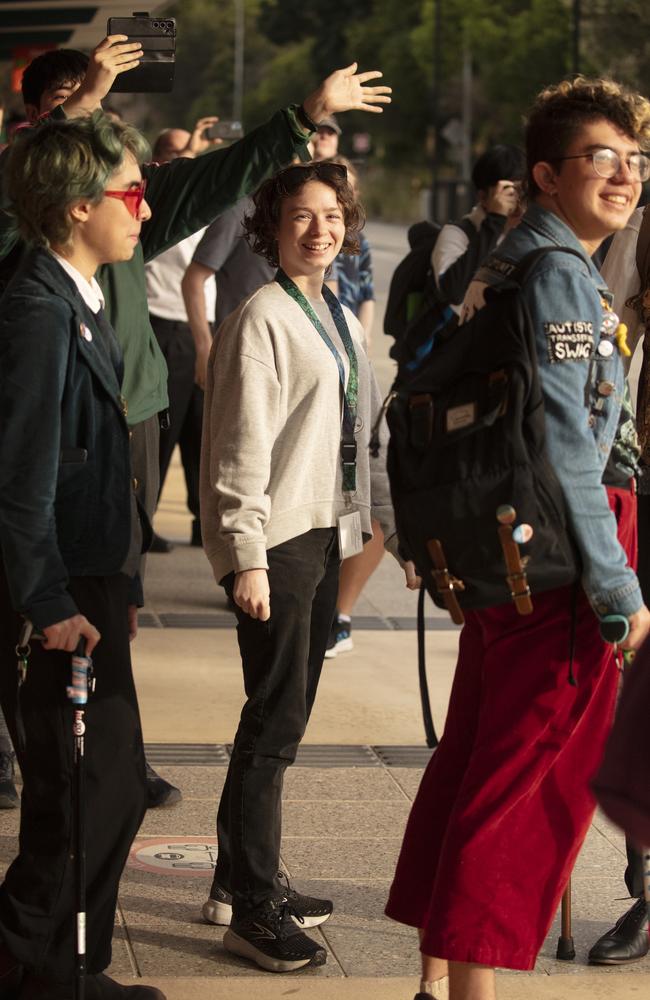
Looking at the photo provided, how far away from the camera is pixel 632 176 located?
3656 millimetres

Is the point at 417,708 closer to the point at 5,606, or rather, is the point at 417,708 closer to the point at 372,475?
the point at 372,475

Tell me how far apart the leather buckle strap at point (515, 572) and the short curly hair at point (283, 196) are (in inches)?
53.3

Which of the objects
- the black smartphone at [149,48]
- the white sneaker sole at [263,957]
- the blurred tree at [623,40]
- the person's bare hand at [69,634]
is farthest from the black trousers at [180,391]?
the blurred tree at [623,40]

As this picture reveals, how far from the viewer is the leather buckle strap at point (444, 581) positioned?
3541mm

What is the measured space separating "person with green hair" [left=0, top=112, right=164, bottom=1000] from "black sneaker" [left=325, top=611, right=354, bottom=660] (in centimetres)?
386

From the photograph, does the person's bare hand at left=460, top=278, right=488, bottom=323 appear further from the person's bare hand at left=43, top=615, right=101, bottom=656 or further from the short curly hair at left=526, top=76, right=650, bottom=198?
the person's bare hand at left=43, top=615, right=101, bottom=656

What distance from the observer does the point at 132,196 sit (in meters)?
3.85

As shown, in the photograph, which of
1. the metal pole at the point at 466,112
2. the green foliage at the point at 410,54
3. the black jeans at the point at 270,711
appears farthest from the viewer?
the metal pole at the point at 466,112

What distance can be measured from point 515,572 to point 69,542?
96cm

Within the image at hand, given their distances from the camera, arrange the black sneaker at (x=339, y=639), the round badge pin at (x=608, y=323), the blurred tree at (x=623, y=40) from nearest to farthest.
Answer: the round badge pin at (x=608, y=323) → the black sneaker at (x=339, y=639) → the blurred tree at (x=623, y=40)

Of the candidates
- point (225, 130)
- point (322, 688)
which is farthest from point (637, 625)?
point (225, 130)

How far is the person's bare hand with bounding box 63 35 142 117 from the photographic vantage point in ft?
15.6

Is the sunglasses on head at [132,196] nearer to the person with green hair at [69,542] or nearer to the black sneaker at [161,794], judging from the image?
the person with green hair at [69,542]

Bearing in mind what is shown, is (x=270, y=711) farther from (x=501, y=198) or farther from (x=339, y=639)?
(x=501, y=198)
